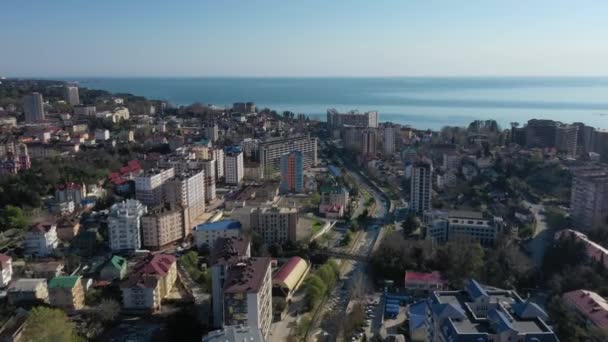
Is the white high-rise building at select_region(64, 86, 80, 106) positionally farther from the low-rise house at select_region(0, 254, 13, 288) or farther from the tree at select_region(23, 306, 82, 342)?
the tree at select_region(23, 306, 82, 342)

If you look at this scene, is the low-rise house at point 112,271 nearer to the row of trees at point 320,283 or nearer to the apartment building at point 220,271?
the apartment building at point 220,271

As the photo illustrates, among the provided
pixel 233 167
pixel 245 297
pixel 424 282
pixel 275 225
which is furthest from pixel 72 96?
pixel 245 297

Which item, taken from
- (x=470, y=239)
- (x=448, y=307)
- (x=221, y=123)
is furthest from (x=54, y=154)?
(x=448, y=307)

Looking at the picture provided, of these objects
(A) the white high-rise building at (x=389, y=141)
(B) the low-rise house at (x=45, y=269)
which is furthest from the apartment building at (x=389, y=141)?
(B) the low-rise house at (x=45, y=269)

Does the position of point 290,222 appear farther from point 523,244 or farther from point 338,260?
point 523,244

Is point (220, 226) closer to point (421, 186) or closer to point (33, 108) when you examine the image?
point (421, 186)
